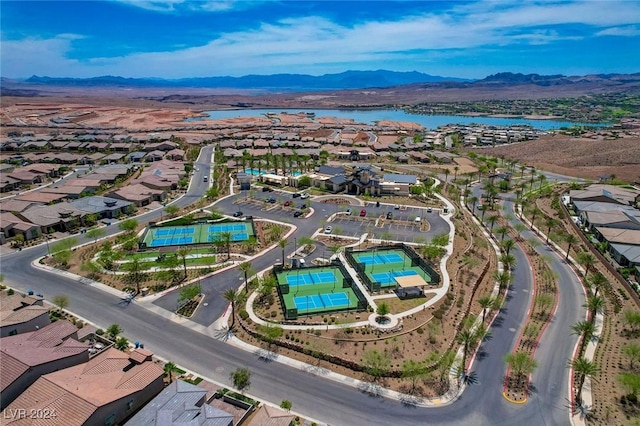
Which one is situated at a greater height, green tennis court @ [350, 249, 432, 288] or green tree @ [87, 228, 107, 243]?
green tree @ [87, 228, 107, 243]

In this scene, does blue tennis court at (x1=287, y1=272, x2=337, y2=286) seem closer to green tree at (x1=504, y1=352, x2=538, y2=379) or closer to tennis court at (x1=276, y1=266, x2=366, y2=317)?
tennis court at (x1=276, y1=266, x2=366, y2=317)

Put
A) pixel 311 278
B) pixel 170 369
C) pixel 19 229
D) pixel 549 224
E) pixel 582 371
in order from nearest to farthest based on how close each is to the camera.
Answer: pixel 582 371 < pixel 170 369 < pixel 311 278 < pixel 19 229 < pixel 549 224

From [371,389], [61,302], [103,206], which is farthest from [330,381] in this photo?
[103,206]

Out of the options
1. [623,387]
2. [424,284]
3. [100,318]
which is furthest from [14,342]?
[623,387]

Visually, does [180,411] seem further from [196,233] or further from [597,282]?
[597,282]

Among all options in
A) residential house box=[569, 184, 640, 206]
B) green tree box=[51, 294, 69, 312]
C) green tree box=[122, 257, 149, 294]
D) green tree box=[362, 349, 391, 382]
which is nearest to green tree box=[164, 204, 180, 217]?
green tree box=[122, 257, 149, 294]

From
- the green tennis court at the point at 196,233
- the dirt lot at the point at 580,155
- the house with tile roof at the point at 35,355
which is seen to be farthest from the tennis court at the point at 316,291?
the dirt lot at the point at 580,155

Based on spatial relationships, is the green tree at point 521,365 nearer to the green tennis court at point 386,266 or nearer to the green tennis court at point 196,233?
the green tennis court at point 386,266
